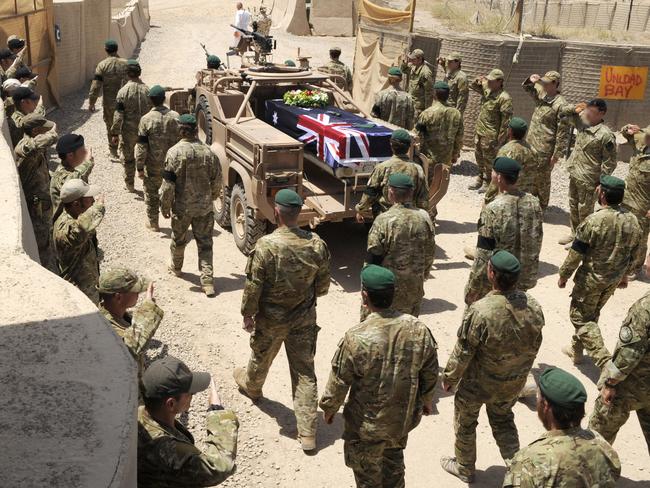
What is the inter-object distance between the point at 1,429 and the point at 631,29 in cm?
2223

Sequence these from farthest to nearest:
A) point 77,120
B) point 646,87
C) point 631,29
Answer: point 631,29 < point 77,120 < point 646,87

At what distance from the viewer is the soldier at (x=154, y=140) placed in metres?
9.02

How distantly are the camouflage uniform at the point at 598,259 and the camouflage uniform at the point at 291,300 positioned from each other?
2.35m

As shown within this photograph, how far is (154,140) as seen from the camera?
9.07m

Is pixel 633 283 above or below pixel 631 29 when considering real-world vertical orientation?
below

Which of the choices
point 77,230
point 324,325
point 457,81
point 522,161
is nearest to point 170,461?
point 77,230

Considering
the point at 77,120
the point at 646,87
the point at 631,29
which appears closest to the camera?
the point at 646,87

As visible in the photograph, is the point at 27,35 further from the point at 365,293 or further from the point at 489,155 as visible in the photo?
the point at 365,293

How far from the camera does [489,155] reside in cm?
1102

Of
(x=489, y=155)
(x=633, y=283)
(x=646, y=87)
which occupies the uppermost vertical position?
(x=646, y=87)

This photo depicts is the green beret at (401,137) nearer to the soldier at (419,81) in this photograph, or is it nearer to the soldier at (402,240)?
the soldier at (402,240)

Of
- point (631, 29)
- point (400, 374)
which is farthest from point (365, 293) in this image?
point (631, 29)

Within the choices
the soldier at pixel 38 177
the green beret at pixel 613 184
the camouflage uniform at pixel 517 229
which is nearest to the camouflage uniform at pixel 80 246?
the soldier at pixel 38 177

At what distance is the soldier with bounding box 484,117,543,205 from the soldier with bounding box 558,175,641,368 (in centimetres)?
123
